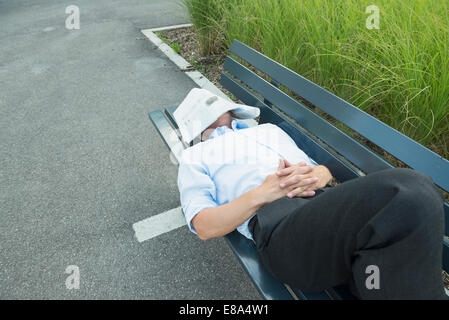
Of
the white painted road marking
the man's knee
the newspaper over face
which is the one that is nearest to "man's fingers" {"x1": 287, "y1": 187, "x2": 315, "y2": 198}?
the man's knee

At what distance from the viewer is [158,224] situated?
255 cm

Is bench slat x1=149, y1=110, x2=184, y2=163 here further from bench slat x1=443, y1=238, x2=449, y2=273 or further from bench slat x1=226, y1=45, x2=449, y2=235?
bench slat x1=443, y1=238, x2=449, y2=273

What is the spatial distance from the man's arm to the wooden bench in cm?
19

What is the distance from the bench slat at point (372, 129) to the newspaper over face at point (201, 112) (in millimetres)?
401

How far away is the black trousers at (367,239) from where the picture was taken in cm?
114

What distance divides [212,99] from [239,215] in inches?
35.3

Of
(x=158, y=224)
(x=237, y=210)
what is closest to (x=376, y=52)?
(x=237, y=210)

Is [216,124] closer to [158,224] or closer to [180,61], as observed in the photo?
[158,224]

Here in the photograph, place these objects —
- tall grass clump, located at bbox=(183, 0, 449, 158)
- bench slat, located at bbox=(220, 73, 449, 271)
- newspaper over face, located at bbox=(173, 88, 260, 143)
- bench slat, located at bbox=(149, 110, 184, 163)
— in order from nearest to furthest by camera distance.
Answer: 1. bench slat, located at bbox=(220, 73, 449, 271)
2. newspaper over face, located at bbox=(173, 88, 260, 143)
3. tall grass clump, located at bbox=(183, 0, 449, 158)
4. bench slat, located at bbox=(149, 110, 184, 163)

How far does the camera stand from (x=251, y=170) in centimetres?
173

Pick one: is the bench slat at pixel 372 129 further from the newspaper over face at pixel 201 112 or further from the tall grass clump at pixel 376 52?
the tall grass clump at pixel 376 52

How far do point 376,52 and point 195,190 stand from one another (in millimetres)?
1918

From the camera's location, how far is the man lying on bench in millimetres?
1147

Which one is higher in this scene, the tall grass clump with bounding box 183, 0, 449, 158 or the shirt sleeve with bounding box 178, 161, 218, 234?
the tall grass clump with bounding box 183, 0, 449, 158
